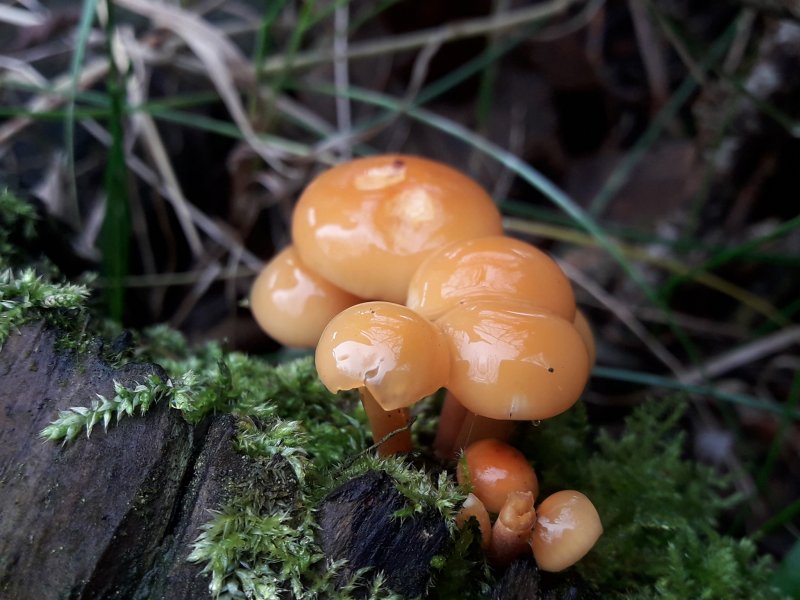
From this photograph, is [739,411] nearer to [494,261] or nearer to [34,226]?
[494,261]

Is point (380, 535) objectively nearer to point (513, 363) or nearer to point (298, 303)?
point (513, 363)

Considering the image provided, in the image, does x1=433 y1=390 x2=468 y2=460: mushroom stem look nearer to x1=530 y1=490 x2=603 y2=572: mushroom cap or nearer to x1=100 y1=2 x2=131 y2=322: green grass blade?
x1=530 y1=490 x2=603 y2=572: mushroom cap

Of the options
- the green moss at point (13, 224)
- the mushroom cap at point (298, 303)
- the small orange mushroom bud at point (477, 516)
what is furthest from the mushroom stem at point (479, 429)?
the green moss at point (13, 224)

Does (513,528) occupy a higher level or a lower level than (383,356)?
lower

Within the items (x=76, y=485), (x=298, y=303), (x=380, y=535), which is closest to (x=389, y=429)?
→ (x=380, y=535)

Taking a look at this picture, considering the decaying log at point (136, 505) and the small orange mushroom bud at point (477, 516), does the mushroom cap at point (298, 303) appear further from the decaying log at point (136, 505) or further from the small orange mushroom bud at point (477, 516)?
the small orange mushroom bud at point (477, 516)

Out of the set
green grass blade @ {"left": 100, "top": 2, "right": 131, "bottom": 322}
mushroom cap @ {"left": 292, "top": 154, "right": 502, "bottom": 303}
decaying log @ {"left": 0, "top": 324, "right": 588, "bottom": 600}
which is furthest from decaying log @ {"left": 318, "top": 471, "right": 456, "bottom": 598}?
green grass blade @ {"left": 100, "top": 2, "right": 131, "bottom": 322}
